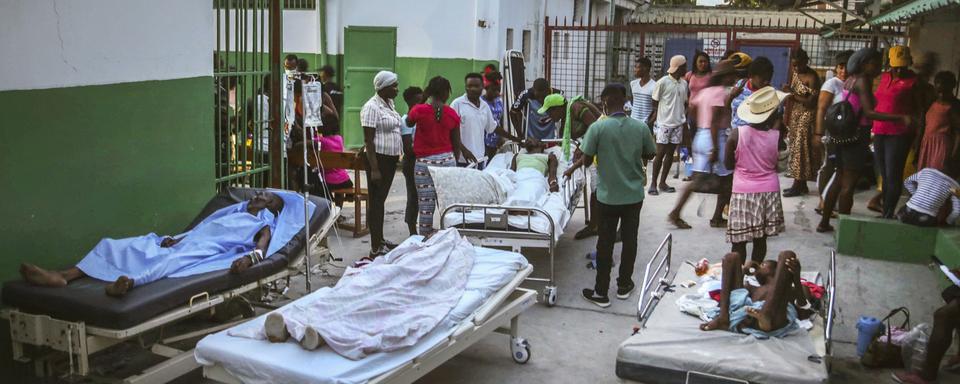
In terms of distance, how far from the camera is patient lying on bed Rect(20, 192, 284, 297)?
5402mm

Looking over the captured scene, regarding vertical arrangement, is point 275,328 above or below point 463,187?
below

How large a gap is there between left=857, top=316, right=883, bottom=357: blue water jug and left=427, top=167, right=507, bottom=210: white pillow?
3.11m

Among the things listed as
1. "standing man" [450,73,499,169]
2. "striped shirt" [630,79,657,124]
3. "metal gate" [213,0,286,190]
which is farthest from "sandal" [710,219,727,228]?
"metal gate" [213,0,286,190]

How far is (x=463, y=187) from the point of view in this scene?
25.5 ft

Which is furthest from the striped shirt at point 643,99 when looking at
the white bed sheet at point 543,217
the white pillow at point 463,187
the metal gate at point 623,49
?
the white pillow at point 463,187

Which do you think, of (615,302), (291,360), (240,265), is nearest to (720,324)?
(615,302)

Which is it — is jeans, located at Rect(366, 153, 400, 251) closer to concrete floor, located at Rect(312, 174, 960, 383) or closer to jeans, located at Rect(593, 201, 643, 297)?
concrete floor, located at Rect(312, 174, 960, 383)

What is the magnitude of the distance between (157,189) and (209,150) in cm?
73

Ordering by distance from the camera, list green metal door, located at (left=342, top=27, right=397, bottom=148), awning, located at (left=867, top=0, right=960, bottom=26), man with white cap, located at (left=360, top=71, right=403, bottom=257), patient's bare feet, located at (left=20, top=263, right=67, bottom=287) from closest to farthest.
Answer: patient's bare feet, located at (left=20, top=263, right=67, bottom=287) → awning, located at (left=867, top=0, right=960, bottom=26) → man with white cap, located at (left=360, top=71, right=403, bottom=257) → green metal door, located at (left=342, top=27, right=397, bottom=148)

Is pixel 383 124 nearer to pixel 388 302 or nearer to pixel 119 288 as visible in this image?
pixel 388 302

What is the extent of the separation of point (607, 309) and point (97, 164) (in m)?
4.08

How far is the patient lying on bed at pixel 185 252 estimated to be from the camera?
17.7 feet

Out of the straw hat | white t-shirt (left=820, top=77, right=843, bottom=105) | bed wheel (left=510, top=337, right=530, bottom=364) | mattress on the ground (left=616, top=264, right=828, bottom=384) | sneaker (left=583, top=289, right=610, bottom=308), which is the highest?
white t-shirt (left=820, top=77, right=843, bottom=105)

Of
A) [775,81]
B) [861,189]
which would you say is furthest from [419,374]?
[775,81]
